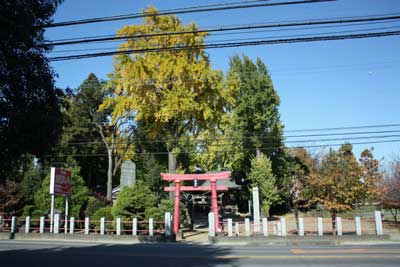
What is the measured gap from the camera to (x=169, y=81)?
1116 inches

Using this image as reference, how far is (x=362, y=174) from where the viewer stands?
22.9 meters

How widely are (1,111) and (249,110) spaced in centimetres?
3411

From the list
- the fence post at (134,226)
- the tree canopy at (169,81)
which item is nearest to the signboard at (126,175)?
the tree canopy at (169,81)

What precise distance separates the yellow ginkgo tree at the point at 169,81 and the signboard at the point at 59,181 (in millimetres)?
5683

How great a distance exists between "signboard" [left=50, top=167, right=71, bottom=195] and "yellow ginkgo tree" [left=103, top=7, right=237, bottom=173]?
18.6 ft

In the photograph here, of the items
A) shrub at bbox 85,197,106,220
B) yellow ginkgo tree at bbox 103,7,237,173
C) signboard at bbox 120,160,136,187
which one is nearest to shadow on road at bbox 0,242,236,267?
yellow ginkgo tree at bbox 103,7,237,173

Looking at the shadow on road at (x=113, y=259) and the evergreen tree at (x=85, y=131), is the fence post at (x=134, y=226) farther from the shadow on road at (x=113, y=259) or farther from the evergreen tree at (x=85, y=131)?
the evergreen tree at (x=85, y=131)

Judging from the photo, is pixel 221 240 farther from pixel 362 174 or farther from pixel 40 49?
pixel 40 49

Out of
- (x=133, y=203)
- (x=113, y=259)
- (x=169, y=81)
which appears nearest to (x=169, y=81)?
(x=169, y=81)

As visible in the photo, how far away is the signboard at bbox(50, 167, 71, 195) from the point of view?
84.7 ft

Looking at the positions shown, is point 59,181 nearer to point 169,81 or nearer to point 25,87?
point 169,81

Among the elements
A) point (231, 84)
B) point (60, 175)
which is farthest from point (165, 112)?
point (60, 175)

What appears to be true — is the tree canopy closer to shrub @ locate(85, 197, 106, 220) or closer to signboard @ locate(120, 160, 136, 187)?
shrub @ locate(85, 197, 106, 220)

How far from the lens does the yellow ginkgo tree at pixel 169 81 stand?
28.0 meters
